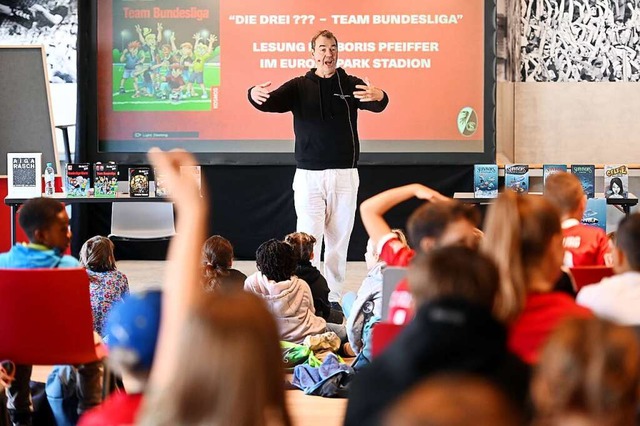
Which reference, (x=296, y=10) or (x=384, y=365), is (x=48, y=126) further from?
(x=384, y=365)

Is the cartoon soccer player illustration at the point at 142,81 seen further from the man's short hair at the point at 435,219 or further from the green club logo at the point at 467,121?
the man's short hair at the point at 435,219

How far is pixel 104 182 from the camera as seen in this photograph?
26.1ft

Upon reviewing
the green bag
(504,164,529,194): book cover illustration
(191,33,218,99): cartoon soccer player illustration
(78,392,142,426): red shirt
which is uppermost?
(191,33,218,99): cartoon soccer player illustration

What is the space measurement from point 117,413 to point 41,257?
1.89 m

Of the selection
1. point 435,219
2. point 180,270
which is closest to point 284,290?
point 435,219

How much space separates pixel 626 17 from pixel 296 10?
317cm

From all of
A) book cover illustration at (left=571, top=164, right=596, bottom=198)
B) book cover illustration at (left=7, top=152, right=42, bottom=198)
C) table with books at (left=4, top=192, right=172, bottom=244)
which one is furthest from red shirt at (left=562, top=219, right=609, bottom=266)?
book cover illustration at (left=7, top=152, right=42, bottom=198)

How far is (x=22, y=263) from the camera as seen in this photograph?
3.57 metres

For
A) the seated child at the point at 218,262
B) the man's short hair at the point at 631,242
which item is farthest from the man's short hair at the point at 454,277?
the seated child at the point at 218,262

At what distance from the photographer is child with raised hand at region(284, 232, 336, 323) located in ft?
18.2

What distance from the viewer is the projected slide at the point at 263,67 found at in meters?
9.45

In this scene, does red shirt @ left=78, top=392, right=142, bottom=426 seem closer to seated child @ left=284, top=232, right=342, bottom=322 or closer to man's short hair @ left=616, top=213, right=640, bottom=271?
man's short hair @ left=616, top=213, right=640, bottom=271

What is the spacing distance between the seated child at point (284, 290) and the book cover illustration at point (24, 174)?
3266mm

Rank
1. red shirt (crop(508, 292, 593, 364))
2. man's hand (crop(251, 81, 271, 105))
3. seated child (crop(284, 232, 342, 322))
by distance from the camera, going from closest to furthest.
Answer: red shirt (crop(508, 292, 593, 364)) → seated child (crop(284, 232, 342, 322)) → man's hand (crop(251, 81, 271, 105))
